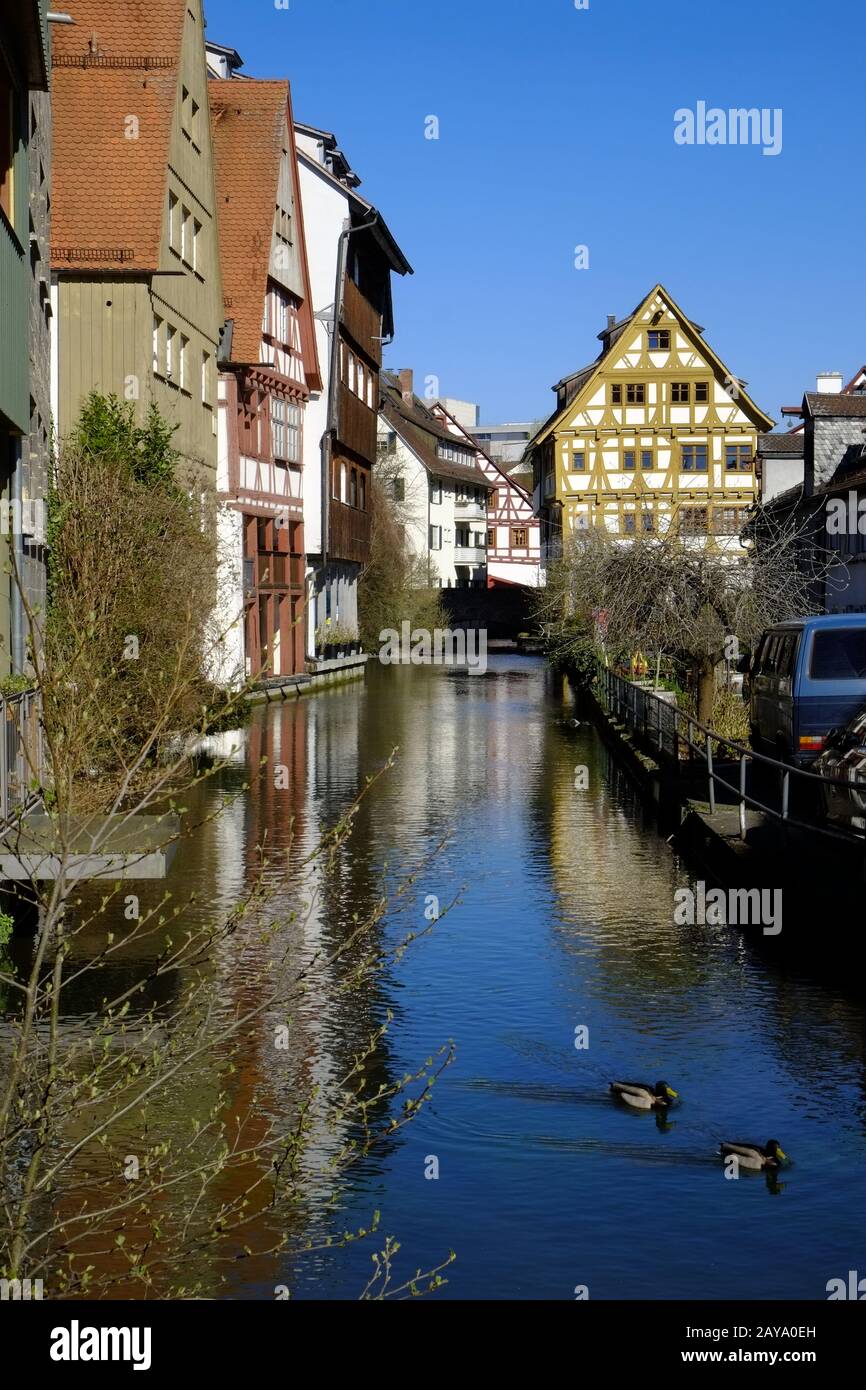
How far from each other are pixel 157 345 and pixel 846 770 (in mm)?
18228

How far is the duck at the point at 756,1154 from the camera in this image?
27.7 ft

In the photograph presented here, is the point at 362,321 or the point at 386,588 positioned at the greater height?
the point at 362,321

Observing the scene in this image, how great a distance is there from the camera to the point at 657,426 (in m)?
71.1

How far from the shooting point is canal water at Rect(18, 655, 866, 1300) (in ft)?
24.4

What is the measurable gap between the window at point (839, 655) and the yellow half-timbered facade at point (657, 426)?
5099 centimetres

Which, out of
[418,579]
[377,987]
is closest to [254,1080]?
[377,987]

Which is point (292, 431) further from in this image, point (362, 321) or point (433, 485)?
point (433, 485)

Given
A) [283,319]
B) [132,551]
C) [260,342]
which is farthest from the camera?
[283,319]

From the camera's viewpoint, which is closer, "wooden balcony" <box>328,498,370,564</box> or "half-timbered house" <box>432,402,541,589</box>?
"wooden balcony" <box>328,498,370,564</box>

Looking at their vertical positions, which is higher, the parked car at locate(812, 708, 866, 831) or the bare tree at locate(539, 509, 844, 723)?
the bare tree at locate(539, 509, 844, 723)

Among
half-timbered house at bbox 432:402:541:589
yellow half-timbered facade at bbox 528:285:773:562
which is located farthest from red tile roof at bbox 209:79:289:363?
half-timbered house at bbox 432:402:541:589

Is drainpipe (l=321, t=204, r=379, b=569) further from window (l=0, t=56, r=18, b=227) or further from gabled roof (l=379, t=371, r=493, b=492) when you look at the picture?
gabled roof (l=379, t=371, r=493, b=492)

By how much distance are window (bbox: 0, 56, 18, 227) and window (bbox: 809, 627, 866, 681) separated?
9157mm

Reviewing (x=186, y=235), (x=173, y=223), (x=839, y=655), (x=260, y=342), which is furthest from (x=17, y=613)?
(x=260, y=342)
